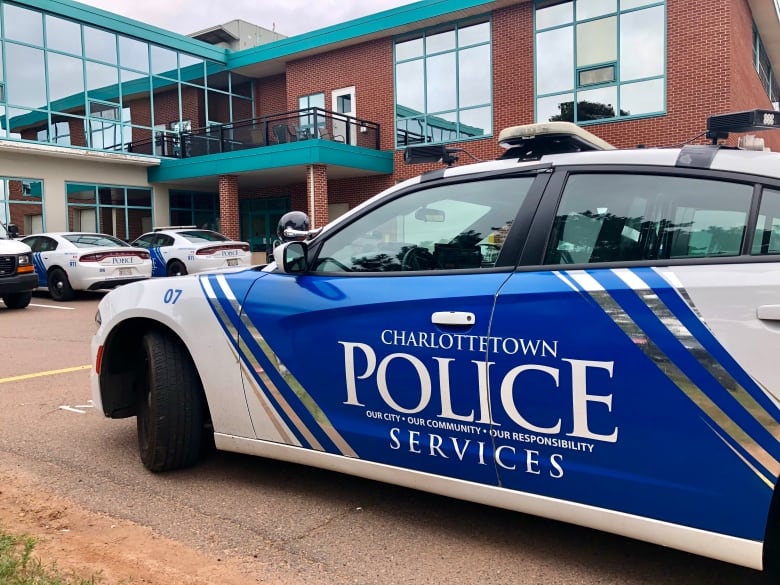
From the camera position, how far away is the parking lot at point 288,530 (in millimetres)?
2713

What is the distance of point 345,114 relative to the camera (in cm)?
2195

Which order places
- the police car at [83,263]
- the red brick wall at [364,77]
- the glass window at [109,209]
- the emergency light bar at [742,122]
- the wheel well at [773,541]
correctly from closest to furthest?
the wheel well at [773,541] < the emergency light bar at [742,122] < the police car at [83,263] < the glass window at [109,209] < the red brick wall at [364,77]

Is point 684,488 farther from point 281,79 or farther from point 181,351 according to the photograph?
point 281,79

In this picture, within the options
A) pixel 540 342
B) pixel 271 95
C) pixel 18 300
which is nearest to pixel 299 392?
pixel 540 342

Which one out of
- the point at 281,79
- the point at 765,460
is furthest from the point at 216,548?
the point at 281,79

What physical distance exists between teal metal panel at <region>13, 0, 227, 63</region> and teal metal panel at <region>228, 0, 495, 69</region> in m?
1.06

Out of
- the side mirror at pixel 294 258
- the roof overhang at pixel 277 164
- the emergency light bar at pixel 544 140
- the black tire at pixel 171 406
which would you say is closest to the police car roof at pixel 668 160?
the emergency light bar at pixel 544 140

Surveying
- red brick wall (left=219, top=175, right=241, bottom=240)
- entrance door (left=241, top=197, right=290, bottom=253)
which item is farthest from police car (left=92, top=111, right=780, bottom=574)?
entrance door (left=241, top=197, right=290, bottom=253)

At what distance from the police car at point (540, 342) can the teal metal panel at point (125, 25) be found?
20230 mm

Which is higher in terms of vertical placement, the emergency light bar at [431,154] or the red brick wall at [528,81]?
the red brick wall at [528,81]

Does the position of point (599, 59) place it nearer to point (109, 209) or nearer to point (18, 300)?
point (18, 300)

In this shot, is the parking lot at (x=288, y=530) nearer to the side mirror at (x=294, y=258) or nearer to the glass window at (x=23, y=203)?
the side mirror at (x=294, y=258)

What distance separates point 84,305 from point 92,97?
10696mm

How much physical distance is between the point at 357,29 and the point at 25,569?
2077 cm
